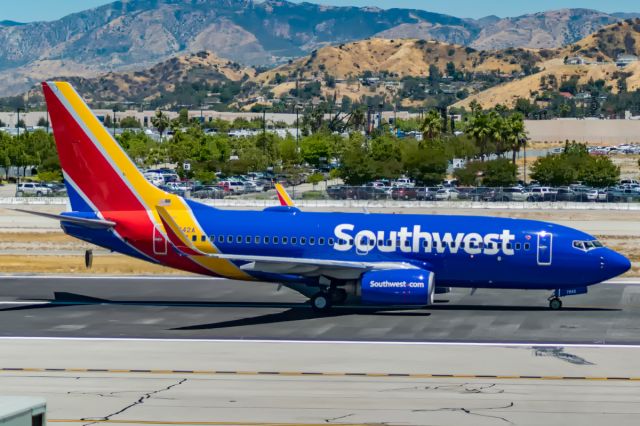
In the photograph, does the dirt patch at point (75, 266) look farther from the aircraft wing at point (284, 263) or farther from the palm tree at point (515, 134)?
the palm tree at point (515, 134)

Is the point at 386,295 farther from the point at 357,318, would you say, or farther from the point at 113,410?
the point at 113,410

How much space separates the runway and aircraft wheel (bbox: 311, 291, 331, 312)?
56 centimetres

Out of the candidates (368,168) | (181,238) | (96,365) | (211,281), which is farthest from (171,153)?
(96,365)

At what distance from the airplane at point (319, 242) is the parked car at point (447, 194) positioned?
67808mm

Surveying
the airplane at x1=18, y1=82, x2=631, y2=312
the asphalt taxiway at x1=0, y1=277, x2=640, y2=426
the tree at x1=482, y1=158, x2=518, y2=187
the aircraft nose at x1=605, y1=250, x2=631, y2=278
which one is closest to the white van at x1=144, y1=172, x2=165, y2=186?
the tree at x1=482, y1=158, x2=518, y2=187

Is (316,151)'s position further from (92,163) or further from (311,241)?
(311,241)

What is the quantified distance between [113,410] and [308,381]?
6291 mm

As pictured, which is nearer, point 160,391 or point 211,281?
point 160,391

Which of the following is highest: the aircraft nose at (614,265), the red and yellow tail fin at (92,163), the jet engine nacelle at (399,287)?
the red and yellow tail fin at (92,163)

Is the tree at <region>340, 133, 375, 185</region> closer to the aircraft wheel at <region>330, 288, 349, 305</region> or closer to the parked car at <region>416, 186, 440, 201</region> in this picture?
the parked car at <region>416, 186, 440, 201</region>

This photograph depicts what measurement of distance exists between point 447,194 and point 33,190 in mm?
46023

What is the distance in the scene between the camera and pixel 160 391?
31.6 metres

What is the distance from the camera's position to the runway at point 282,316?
41.6m

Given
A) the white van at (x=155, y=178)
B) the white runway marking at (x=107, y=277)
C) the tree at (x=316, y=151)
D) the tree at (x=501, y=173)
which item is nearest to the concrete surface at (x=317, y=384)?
the white runway marking at (x=107, y=277)
